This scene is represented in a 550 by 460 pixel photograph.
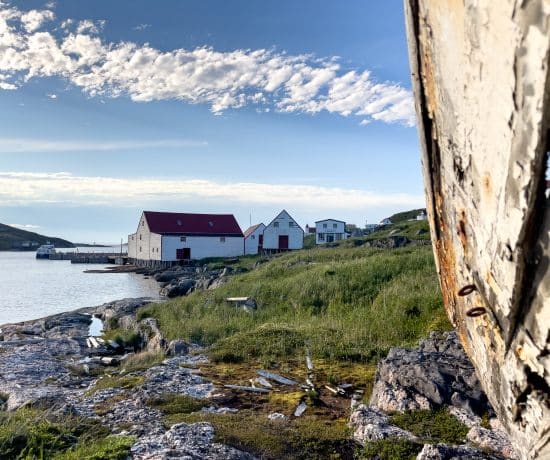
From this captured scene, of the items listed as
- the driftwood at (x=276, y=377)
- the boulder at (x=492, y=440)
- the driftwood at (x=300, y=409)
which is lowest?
the driftwood at (x=300, y=409)

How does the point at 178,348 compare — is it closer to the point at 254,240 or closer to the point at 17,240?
the point at 254,240

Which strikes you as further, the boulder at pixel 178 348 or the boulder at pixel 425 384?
the boulder at pixel 178 348

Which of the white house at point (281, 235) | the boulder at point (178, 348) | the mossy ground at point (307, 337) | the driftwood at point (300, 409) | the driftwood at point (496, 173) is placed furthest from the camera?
the white house at point (281, 235)

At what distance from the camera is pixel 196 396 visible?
23.8 ft

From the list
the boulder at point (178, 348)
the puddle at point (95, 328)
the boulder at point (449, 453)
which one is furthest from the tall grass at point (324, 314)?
the boulder at point (449, 453)

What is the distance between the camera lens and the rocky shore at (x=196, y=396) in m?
4.94

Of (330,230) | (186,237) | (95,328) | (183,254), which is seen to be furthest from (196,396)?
(330,230)

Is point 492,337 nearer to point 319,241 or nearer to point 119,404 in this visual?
point 119,404

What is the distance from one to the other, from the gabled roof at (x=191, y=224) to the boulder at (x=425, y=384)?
52033 mm

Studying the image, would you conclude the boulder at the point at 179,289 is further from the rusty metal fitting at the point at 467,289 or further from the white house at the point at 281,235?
the rusty metal fitting at the point at 467,289

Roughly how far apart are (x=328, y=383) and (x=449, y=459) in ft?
11.9

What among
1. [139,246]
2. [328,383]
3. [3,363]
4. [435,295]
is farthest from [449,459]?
[139,246]

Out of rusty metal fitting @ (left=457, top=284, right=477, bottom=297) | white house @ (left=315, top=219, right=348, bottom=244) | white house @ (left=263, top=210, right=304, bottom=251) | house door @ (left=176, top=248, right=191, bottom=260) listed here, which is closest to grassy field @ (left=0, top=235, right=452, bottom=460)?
rusty metal fitting @ (left=457, top=284, right=477, bottom=297)

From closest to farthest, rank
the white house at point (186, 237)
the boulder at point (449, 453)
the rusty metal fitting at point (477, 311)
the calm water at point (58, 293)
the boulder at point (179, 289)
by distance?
the rusty metal fitting at point (477, 311) → the boulder at point (449, 453) → the calm water at point (58, 293) → the boulder at point (179, 289) → the white house at point (186, 237)
